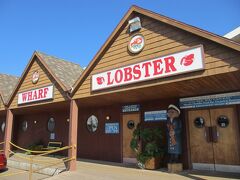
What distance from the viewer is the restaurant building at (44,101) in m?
12.0

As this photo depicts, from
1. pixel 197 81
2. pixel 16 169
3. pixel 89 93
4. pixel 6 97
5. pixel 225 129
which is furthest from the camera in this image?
pixel 6 97

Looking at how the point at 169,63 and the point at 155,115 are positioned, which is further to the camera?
the point at 155,115

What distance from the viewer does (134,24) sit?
9.20 meters

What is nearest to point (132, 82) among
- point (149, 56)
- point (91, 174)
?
point (149, 56)

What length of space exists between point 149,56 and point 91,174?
4.90 m

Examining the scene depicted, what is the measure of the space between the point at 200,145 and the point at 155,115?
2.42 metres

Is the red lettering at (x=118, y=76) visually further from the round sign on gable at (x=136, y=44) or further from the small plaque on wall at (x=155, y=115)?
the small plaque on wall at (x=155, y=115)

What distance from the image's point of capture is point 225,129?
9070mm

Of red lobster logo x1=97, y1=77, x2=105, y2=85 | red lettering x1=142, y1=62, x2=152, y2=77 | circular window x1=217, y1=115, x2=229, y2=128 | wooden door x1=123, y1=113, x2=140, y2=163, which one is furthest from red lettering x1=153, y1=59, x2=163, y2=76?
wooden door x1=123, y1=113, x2=140, y2=163

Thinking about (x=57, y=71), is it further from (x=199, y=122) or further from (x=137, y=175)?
(x=199, y=122)

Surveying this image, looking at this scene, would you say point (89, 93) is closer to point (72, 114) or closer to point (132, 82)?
point (72, 114)

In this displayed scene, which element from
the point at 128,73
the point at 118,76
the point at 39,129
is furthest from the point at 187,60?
the point at 39,129

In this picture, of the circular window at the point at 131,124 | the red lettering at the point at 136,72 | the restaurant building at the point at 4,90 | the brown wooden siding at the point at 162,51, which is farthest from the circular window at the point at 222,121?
the restaurant building at the point at 4,90

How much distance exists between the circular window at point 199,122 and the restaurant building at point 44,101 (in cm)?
533
